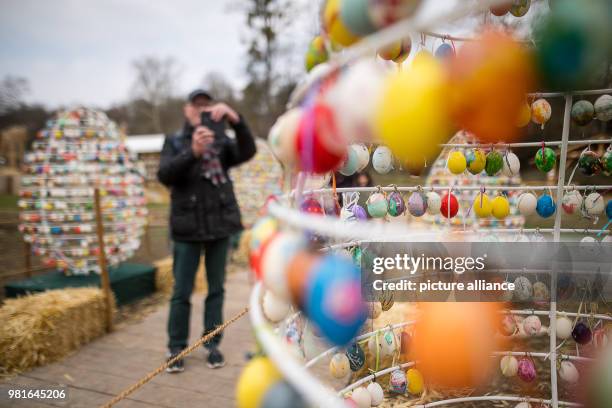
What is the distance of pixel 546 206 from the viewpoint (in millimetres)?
1824

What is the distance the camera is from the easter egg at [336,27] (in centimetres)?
89

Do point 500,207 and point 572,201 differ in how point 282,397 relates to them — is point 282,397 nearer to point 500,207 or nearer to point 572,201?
point 500,207

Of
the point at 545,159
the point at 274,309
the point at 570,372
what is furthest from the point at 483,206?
the point at 274,309

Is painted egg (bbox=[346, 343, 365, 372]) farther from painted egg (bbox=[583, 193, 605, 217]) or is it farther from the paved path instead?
painted egg (bbox=[583, 193, 605, 217])

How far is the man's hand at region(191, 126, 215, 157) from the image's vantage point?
8.05ft

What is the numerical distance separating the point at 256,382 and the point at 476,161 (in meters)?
1.33

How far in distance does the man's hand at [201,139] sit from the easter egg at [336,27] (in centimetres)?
162

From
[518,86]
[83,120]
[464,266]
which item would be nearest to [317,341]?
[464,266]

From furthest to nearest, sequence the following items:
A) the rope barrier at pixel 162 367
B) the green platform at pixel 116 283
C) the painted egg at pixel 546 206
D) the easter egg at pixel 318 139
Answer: the green platform at pixel 116 283 < the painted egg at pixel 546 206 < the rope barrier at pixel 162 367 < the easter egg at pixel 318 139

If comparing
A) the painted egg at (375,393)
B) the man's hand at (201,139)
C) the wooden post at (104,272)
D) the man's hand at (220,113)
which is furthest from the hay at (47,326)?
the painted egg at (375,393)

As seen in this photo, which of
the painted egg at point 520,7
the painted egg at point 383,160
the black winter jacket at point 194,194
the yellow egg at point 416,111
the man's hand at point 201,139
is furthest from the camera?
the black winter jacket at point 194,194

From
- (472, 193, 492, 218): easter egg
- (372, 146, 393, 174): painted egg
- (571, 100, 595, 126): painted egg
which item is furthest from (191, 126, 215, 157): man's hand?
(571, 100, 595, 126): painted egg

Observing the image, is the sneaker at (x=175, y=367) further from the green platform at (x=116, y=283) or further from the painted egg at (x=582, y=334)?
the painted egg at (x=582, y=334)

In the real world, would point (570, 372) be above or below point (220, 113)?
below
